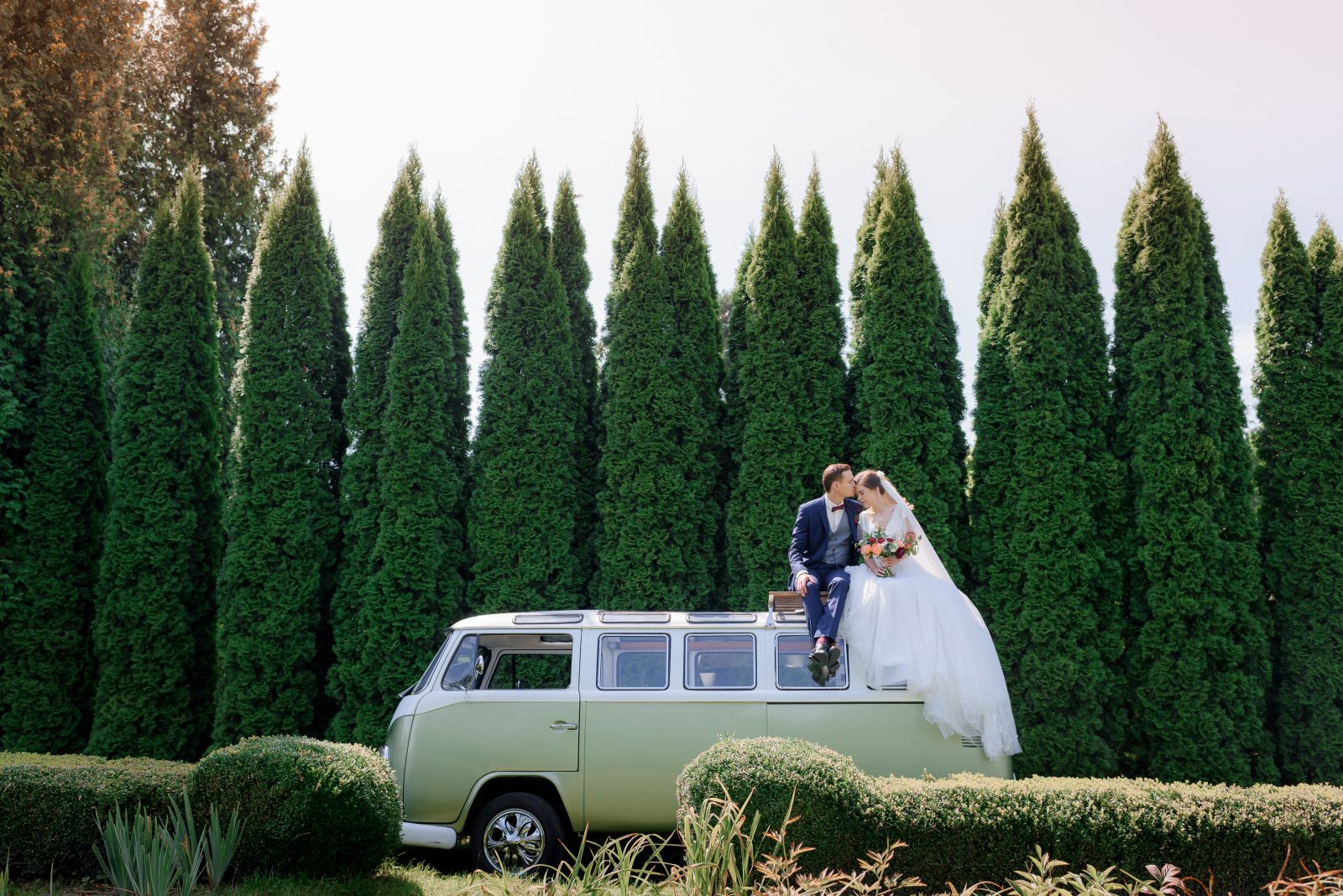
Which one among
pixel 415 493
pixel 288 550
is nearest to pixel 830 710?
pixel 415 493

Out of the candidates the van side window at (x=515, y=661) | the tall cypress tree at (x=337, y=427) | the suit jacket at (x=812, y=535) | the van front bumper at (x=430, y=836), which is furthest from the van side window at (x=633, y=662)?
the tall cypress tree at (x=337, y=427)

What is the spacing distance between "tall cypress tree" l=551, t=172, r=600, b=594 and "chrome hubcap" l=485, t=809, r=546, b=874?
478 centimetres

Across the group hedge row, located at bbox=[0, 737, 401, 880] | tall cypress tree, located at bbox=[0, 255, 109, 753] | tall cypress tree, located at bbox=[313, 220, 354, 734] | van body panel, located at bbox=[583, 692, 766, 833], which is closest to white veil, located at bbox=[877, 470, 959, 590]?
van body panel, located at bbox=[583, 692, 766, 833]

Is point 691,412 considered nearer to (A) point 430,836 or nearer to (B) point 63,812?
(A) point 430,836

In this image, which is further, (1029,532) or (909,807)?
(1029,532)

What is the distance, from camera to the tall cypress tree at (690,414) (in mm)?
12117

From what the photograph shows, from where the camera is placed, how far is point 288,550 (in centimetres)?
1202

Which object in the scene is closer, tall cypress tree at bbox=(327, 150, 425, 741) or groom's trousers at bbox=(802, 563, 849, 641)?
groom's trousers at bbox=(802, 563, 849, 641)

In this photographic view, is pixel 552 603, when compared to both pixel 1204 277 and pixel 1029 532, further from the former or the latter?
pixel 1204 277

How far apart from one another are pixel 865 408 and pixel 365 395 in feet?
22.2

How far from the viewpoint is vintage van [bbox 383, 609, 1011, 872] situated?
7711 millimetres

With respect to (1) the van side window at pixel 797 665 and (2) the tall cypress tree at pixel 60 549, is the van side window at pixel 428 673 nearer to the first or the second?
(1) the van side window at pixel 797 665

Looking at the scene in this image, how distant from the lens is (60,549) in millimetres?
12492

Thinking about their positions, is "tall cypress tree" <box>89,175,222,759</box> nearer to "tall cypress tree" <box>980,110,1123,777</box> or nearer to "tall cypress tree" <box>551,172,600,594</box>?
"tall cypress tree" <box>551,172,600,594</box>
